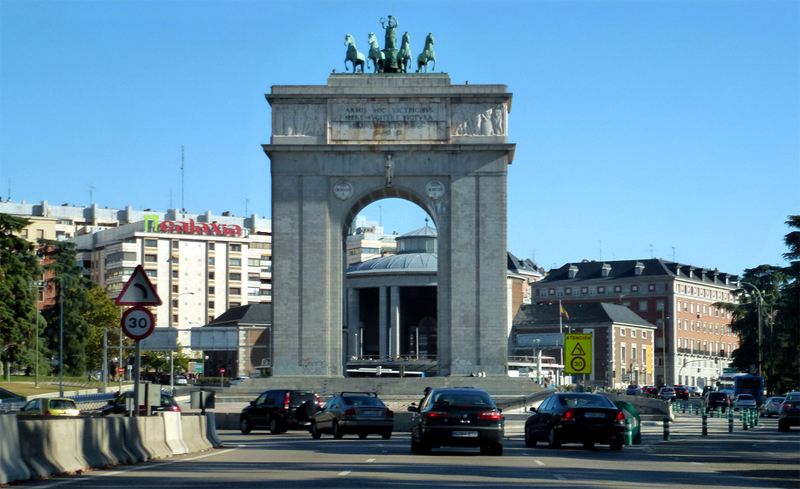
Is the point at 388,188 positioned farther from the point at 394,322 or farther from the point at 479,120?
the point at 394,322

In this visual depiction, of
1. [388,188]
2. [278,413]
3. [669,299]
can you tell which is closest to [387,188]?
[388,188]

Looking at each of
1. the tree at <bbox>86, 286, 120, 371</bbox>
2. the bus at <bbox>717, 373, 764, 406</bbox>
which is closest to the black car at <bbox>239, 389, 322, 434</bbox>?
the bus at <bbox>717, 373, 764, 406</bbox>

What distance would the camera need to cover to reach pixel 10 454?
1841cm

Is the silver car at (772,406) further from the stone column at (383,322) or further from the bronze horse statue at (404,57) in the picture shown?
the stone column at (383,322)

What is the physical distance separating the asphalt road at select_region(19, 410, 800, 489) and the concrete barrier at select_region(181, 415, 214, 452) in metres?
0.45

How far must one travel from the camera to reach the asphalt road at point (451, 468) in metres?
19.6

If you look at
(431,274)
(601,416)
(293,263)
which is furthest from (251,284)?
(601,416)

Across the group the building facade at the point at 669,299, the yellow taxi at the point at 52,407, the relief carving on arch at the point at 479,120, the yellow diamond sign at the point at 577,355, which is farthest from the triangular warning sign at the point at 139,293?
the building facade at the point at 669,299

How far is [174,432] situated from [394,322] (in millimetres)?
96654

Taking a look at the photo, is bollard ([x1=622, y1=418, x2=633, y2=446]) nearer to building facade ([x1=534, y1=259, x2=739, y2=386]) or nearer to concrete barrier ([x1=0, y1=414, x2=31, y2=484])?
concrete barrier ([x1=0, y1=414, x2=31, y2=484])

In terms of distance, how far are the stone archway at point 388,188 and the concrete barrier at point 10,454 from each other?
2100 inches

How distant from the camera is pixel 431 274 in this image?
415 feet

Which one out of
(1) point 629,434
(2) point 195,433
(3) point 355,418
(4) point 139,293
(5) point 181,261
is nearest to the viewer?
(4) point 139,293

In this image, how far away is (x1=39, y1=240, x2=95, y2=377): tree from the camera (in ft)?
374
